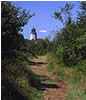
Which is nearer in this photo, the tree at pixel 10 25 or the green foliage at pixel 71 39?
the tree at pixel 10 25

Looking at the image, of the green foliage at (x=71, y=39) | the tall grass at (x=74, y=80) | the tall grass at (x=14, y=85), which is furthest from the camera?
the green foliage at (x=71, y=39)

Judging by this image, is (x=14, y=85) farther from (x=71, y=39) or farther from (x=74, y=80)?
(x=71, y=39)

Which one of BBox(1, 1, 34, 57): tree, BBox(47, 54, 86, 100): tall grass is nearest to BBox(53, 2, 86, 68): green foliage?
BBox(47, 54, 86, 100): tall grass

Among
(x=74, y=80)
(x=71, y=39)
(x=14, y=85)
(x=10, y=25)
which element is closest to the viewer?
(x=14, y=85)

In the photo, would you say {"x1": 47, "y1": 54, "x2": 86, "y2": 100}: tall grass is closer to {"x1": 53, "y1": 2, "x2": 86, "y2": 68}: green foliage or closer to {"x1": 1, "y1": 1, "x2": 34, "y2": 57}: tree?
{"x1": 53, "y1": 2, "x2": 86, "y2": 68}: green foliage

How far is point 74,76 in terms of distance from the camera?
13.2m

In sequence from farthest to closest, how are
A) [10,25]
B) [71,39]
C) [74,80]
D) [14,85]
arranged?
[71,39], [74,80], [10,25], [14,85]

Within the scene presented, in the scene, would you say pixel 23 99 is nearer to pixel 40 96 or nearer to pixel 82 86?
pixel 40 96

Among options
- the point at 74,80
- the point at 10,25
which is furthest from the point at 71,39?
the point at 10,25

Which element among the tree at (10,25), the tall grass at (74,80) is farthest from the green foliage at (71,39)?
the tree at (10,25)

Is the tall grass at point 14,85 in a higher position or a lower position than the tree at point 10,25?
lower

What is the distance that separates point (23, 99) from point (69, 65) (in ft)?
32.2

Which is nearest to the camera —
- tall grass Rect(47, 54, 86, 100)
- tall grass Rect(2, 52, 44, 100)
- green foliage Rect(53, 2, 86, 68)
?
tall grass Rect(2, 52, 44, 100)

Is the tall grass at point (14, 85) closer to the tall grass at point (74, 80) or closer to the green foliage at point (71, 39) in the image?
the tall grass at point (74, 80)
